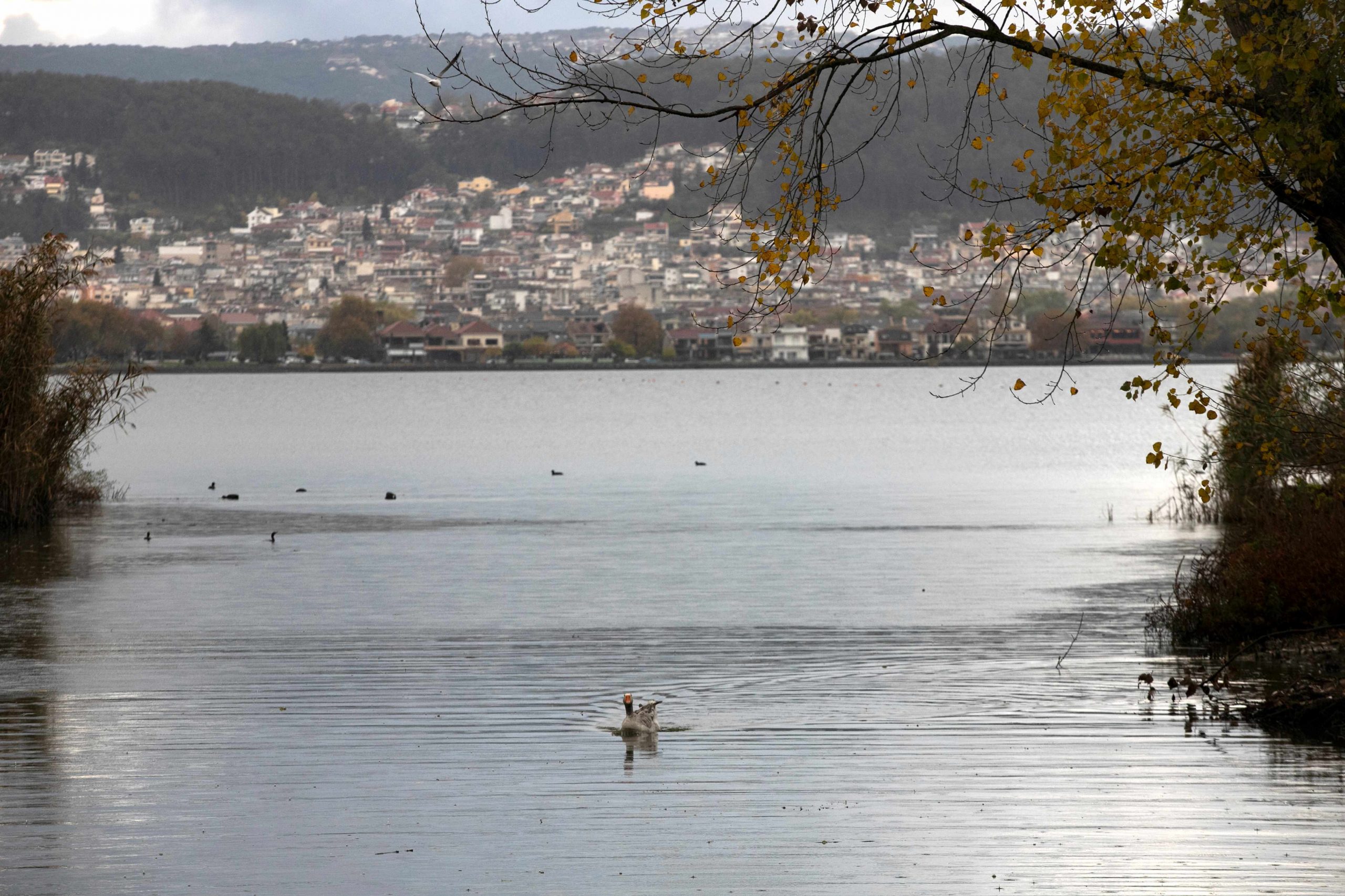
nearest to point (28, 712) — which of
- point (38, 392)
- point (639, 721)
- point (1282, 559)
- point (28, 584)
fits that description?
point (639, 721)

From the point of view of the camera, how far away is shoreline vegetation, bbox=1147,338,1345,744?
40.6 feet

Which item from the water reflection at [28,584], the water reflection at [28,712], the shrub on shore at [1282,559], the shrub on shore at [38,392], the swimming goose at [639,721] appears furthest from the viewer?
the shrub on shore at [38,392]

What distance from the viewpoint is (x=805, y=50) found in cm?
1020

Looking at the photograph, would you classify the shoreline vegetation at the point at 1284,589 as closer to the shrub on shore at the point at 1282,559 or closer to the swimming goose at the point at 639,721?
the shrub on shore at the point at 1282,559

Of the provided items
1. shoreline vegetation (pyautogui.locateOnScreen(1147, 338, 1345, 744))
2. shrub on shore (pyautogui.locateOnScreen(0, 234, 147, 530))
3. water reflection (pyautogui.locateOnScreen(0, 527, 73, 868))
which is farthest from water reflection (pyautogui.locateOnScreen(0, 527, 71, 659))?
Answer: shoreline vegetation (pyautogui.locateOnScreen(1147, 338, 1345, 744))

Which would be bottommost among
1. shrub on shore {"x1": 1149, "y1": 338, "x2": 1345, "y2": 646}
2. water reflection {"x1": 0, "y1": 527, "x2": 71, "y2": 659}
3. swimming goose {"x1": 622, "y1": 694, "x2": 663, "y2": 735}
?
water reflection {"x1": 0, "y1": 527, "x2": 71, "y2": 659}

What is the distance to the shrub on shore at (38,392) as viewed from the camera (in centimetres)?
2836

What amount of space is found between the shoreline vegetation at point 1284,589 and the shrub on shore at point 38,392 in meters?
19.2

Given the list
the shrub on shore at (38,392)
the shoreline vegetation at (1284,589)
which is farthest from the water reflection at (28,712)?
the shoreline vegetation at (1284,589)

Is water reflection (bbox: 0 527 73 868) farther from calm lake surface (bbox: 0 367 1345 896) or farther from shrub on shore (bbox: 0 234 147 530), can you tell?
shrub on shore (bbox: 0 234 147 530)

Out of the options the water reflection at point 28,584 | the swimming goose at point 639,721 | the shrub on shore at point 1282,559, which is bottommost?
the water reflection at point 28,584

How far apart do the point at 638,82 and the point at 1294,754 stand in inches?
250

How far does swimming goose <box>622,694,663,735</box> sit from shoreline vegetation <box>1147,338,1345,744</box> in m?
4.13

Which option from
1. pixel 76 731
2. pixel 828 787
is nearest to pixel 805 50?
pixel 828 787
